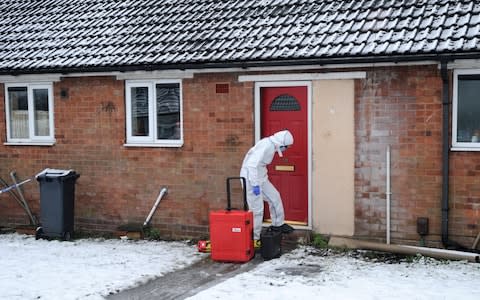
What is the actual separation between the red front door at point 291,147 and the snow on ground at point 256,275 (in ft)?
2.89

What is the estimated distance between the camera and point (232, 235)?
948cm

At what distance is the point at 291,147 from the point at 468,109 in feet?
9.55

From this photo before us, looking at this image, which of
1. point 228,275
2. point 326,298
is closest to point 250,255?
point 228,275

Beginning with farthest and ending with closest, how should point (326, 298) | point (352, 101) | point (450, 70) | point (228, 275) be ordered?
point (352, 101) < point (450, 70) < point (228, 275) < point (326, 298)

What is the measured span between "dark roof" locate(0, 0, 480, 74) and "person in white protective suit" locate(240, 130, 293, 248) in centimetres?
130

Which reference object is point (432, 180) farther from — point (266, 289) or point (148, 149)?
point (148, 149)

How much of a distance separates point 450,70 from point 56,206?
7.17 metres

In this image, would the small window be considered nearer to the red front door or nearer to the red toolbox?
the red front door

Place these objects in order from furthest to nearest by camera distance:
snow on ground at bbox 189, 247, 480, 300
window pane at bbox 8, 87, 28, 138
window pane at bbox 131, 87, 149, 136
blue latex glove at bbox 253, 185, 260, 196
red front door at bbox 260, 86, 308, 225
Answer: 1. window pane at bbox 8, 87, 28, 138
2. window pane at bbox 131, 87, 149, 136
3. red front door at bbox 260, 86, 308, 225
4. blue latex glove at bbox 253, 185, 260, 196
5. snow on ground at bbox 189, 247, 480, 300

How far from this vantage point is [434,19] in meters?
9.96

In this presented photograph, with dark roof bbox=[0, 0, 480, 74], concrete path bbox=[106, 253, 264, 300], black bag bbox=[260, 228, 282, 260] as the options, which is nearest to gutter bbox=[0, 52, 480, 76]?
dark roof bbox=[0, 0, 480, 74]

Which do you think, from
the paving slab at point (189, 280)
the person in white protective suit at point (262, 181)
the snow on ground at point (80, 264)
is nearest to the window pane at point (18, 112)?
the snow on ground at point (80, 264)

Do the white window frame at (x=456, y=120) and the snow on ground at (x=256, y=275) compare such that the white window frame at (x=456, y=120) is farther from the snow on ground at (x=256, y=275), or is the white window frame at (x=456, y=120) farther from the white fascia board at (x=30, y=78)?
the white fascia board at (x=30, y=78)

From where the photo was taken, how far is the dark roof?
967 cm
